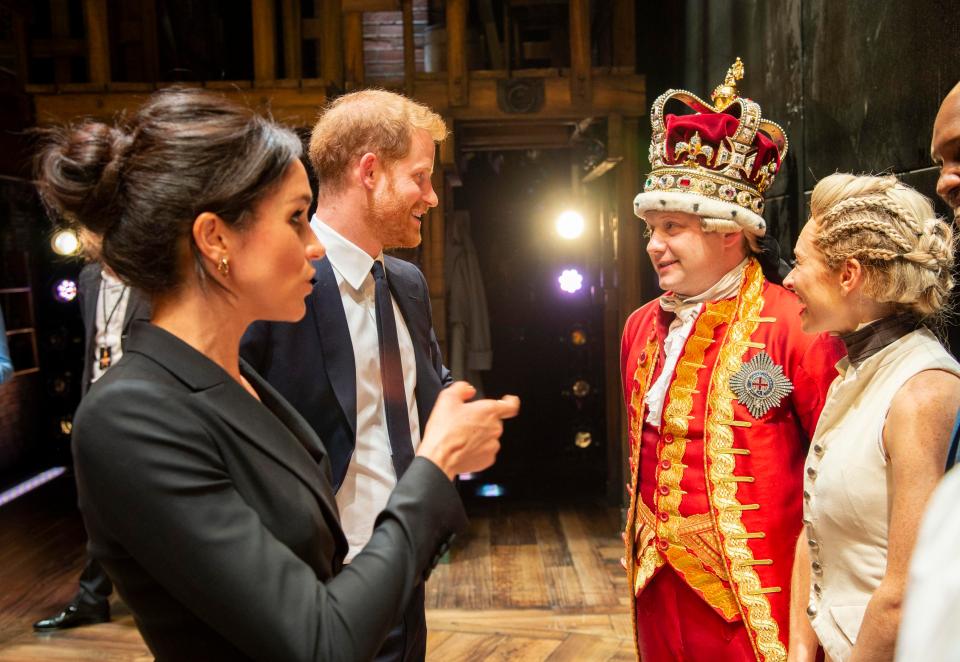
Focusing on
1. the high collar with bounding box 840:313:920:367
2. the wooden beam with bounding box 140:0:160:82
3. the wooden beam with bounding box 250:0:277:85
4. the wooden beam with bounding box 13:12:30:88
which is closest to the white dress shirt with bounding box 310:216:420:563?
the high collar with bounding box 840:313:920:367

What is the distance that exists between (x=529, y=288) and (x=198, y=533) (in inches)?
→ 229

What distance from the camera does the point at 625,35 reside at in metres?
4.84

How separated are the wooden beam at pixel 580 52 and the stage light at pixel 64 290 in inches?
182

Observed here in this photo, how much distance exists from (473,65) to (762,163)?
14.5 ft

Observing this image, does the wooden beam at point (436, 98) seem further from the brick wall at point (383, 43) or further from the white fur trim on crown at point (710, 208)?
the white fur trim on crown at point (710, 208)

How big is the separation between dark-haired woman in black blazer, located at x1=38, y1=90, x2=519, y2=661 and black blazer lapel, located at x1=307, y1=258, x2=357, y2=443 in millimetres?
606

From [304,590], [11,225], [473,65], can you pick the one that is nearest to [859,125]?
[304,590]

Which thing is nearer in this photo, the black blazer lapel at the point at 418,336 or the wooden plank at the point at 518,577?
the black blazer lapel at the point at 418,336

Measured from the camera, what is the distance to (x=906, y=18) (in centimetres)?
198

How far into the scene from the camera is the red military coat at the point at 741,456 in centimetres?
192

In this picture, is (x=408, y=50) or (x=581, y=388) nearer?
(x=408, y=50)

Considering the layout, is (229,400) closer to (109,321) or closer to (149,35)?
(109,321)

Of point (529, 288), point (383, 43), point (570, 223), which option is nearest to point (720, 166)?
point (570, 223)

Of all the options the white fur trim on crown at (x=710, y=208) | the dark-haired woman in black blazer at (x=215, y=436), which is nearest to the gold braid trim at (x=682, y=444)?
the white fur trim on crown at (x=710, y=208)
